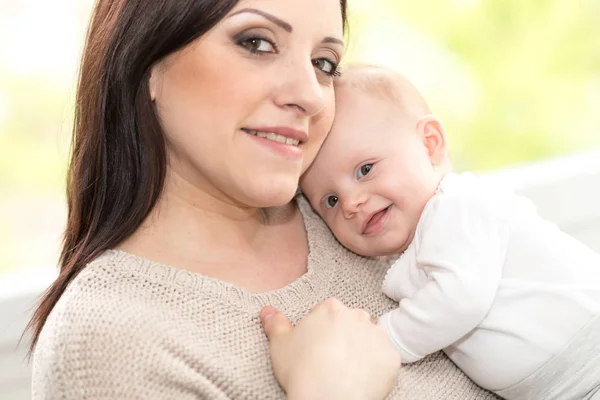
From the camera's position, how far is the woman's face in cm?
148

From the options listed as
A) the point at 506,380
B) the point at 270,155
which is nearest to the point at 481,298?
the point at 506,380

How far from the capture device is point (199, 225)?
166cm

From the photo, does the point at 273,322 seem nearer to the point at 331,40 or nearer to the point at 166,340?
the point at 166,340

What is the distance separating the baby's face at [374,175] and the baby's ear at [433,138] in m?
0.03

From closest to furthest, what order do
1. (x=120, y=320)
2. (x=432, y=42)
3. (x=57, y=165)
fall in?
1. (x=120, y=320)
2. (x=57, y=165)
3. (x=432, y=42)

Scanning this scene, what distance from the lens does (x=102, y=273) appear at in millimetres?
1478

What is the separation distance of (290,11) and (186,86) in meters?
0.24

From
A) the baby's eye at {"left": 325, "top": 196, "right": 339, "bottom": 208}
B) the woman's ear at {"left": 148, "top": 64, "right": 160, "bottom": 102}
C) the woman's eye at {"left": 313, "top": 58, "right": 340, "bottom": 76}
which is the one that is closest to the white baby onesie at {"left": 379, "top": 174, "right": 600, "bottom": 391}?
the baby's eye at {"left": 325, "top": 196, "right": 339, "bottom": 208}

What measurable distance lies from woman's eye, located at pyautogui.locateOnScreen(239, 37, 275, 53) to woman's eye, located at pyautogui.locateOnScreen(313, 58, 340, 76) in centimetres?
17

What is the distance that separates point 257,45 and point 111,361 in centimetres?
63

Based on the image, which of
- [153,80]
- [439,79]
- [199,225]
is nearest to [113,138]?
[153,80]

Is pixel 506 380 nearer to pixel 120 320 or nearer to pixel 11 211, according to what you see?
pixel 120 320

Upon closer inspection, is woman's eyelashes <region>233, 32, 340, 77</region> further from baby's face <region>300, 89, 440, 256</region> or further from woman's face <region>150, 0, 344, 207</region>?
baby's face <region>300, 89, 440, 256</region>

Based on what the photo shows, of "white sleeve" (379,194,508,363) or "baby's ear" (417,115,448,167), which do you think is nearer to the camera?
"white sleeve" (379,194,508,363)
